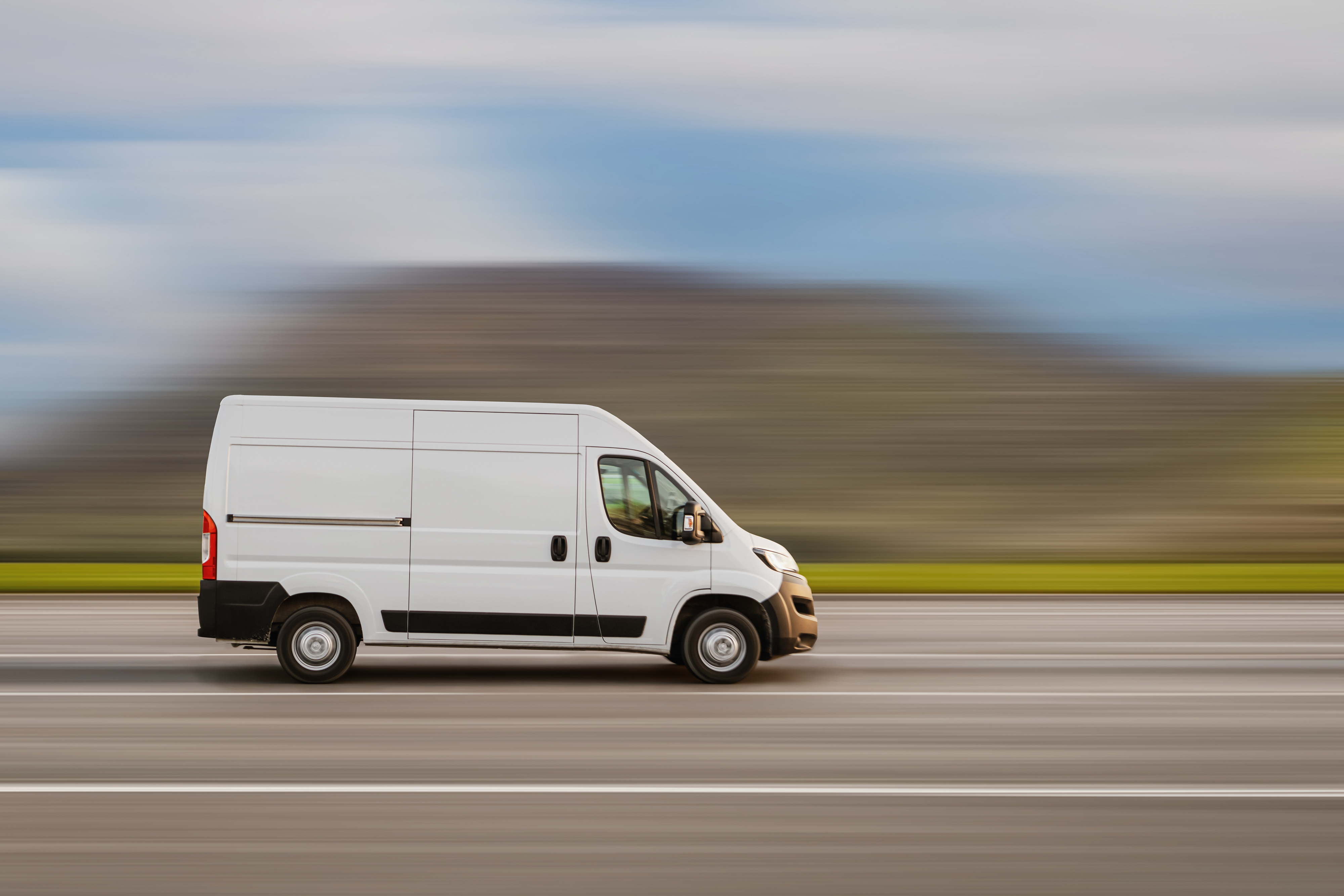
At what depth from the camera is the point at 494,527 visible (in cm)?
1057

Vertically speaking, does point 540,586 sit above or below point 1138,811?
above

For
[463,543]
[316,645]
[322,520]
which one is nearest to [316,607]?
[316,645]

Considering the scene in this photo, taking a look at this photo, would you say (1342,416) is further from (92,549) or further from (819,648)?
(819,648)

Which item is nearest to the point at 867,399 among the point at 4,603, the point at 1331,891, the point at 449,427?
the point at 4,603

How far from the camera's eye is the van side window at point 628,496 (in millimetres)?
10680

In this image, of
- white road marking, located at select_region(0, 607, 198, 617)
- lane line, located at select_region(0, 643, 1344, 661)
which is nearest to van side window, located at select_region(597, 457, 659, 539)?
lane line, located at select_region(0, 643, 1344, 661)

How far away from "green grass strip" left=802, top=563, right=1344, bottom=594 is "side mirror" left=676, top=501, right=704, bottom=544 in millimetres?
10718

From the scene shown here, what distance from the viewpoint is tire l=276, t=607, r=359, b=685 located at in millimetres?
10492

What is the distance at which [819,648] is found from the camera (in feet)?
43.2

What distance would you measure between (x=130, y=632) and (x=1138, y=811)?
11509mm

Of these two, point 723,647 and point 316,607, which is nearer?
point 316,607

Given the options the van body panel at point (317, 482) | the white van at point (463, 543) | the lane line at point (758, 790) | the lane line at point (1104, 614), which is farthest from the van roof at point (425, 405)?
the lane line at point (1104, 614)

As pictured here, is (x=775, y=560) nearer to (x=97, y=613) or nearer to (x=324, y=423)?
(x=324, y=423)

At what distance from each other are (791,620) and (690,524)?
112 cm
